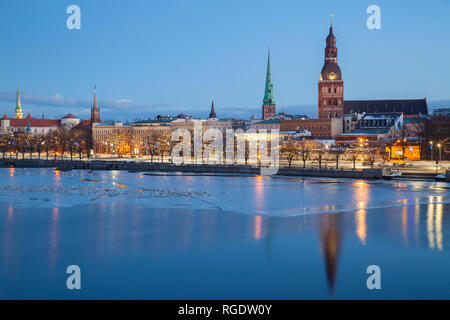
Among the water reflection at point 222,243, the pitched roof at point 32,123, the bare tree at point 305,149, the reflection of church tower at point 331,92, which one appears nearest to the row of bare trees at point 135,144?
the bare tree at point 305,149

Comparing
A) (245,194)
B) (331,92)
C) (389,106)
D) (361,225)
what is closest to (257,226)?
(361,225)

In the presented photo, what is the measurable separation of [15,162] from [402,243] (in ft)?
191

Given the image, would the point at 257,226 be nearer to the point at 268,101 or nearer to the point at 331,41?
the point at 331,41

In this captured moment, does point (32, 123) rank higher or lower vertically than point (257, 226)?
higher

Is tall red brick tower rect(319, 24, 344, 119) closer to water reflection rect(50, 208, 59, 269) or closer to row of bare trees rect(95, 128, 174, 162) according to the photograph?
row of bare trees rect(95, 128, 174, 162)

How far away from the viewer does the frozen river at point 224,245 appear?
12.1m

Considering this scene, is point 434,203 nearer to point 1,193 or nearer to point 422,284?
point 422,284

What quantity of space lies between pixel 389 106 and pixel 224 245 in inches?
3832

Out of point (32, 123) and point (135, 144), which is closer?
point (135, 144)

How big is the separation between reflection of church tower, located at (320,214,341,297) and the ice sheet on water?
1.95m

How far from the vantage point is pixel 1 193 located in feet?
98.6

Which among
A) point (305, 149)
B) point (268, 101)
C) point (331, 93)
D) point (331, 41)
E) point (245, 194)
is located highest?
point (331, 41)

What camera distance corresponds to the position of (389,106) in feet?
347
